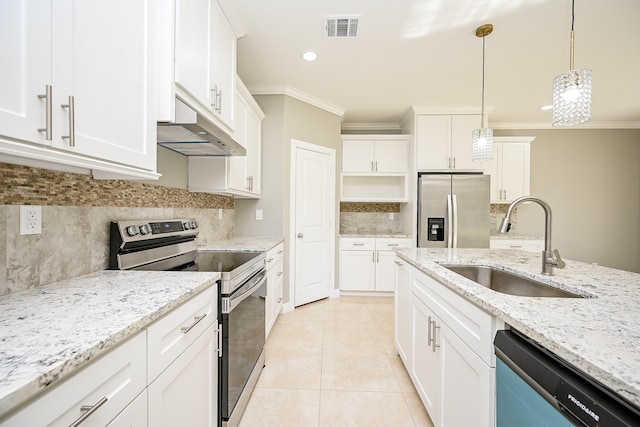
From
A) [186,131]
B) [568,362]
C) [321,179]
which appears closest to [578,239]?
[321,179]

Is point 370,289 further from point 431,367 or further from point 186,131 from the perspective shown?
point 186,131

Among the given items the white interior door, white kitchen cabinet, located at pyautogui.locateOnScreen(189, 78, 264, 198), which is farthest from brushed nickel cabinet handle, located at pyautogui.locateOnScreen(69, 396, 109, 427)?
the white interior door

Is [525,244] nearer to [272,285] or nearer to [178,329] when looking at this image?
[272,285]

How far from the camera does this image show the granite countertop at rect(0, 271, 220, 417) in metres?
0.48

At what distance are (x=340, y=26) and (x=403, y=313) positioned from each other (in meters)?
2.25

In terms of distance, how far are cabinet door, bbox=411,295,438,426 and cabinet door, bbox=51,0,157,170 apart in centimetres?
160

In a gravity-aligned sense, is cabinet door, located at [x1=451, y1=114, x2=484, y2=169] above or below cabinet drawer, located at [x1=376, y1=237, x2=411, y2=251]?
above

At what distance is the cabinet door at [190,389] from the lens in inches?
33.6

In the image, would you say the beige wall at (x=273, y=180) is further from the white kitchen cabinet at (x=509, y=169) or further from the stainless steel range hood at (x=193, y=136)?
the white kitchen cabinet at (x=509, y=169)

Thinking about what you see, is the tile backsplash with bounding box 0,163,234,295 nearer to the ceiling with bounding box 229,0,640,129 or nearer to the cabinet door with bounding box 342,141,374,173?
the ceiling with bounding box 229,0,640,129

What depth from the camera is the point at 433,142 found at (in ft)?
12.2

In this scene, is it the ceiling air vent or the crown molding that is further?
the crown molding

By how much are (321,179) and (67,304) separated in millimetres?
2893

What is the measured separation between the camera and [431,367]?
1430 millimetres
